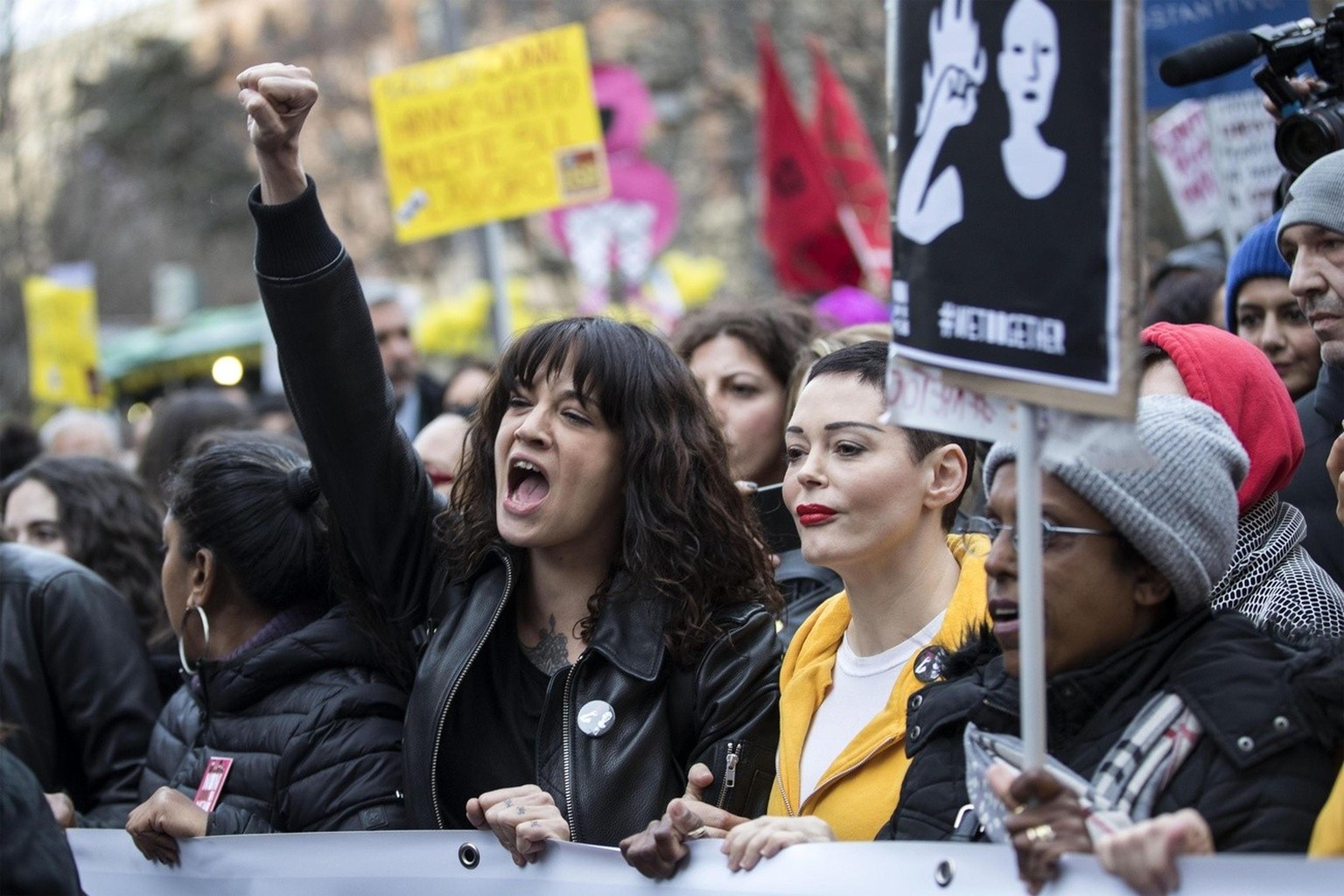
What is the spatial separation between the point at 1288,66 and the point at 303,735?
2.77 meters

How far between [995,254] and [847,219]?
7.33 meters

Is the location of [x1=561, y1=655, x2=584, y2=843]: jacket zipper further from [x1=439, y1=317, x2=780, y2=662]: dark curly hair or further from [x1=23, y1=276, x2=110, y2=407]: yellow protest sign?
[x1=23, y1=276, x2=110, y2=407]: yellow protest sign

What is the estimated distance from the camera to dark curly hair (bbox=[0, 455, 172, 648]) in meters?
5.12

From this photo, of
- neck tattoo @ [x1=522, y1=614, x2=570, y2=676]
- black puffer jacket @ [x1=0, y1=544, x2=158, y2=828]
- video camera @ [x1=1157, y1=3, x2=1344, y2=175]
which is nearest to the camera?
neck tattoo @ [x1=522, y1=614, x2=570, y2=676]

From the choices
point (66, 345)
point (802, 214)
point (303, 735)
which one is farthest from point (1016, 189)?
point (66, 345)

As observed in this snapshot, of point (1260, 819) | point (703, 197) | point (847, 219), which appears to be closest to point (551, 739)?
point (1260, 819)

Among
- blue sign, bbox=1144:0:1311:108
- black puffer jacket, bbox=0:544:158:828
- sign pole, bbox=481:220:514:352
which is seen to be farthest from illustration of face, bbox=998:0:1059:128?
sign pole, bbox=481:220:514:352

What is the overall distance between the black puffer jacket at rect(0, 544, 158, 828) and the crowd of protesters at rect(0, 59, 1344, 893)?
0.06 m

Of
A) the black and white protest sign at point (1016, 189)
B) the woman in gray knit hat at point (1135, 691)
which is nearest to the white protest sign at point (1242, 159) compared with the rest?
the woman in gray knit hat at point (1135, 691)

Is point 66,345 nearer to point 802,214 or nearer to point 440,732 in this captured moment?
point 802,214

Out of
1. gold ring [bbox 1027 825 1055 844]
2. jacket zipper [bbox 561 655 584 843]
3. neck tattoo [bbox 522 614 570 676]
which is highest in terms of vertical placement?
gold ring [bbox 1027 825 1055 844]

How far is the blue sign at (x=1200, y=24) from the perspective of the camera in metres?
5.91

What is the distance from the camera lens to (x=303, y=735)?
3.55m

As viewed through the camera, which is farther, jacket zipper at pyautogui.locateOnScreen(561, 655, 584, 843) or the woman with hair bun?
the woman with hair bun
